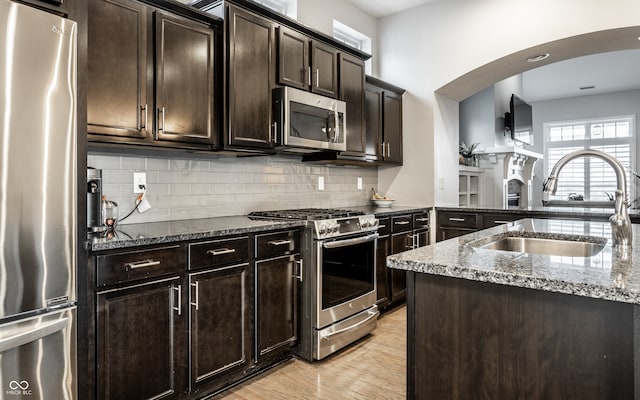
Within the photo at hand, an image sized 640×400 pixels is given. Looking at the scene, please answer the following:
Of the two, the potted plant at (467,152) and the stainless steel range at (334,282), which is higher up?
the potted plant at (467,152)

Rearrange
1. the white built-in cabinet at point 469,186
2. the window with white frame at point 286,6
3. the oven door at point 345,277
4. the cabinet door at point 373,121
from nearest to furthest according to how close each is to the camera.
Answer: the oven door at point 345,277, the window with white frame at point 286,6, the cabinet door at point 373,121, the white built-in cabinet at point 469,186

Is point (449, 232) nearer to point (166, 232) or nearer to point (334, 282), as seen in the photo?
point (334, 282)

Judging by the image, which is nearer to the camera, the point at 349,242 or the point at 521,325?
the point at 521,325

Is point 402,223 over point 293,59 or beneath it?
beneath

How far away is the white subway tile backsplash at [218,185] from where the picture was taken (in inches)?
95.9

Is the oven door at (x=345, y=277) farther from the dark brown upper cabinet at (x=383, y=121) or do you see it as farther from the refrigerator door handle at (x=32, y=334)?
the refrigerator door handle at (x=32, y=334)

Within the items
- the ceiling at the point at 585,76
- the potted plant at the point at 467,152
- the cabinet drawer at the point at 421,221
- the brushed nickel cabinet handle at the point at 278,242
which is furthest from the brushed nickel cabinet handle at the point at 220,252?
the ceiling at the point at 585,76

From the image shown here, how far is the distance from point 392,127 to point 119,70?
2912mm

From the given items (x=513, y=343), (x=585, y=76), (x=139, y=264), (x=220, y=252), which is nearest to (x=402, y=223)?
(x=220, y=252)

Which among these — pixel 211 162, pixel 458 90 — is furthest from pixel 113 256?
pixel 458 90

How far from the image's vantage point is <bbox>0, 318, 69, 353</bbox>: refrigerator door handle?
54.5 inches

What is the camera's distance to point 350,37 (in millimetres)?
4504

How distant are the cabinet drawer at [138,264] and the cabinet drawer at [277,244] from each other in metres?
0.53

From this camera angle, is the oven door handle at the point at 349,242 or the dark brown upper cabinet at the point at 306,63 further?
the dark brown upper cabinet at the point at 306,63
